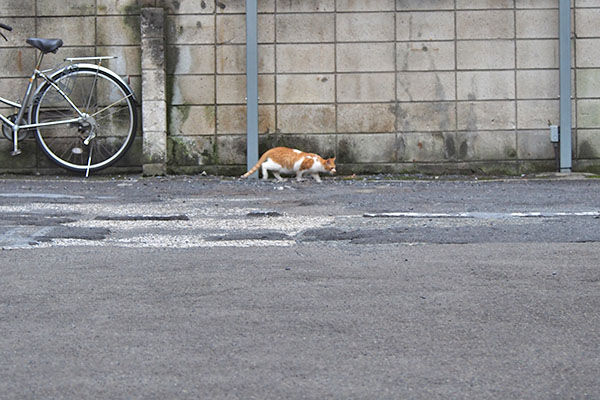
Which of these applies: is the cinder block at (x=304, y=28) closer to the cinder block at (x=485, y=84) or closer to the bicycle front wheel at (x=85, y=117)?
the cinder block at (x=485, y=84)

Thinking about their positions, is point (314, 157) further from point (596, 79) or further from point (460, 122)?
point (596, 79)

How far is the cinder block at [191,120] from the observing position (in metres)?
9.87

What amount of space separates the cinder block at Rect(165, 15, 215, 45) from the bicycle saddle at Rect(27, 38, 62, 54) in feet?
3.84

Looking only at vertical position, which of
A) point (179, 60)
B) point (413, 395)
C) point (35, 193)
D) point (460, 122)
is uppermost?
point (179, 60)

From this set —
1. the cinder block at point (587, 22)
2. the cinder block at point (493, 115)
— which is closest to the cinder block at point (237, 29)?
the cinder block at point (493, 115)

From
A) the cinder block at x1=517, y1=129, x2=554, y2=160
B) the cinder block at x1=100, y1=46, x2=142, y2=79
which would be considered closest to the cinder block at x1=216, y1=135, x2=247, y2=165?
the cinder block at x1=100, y1=46, x2=142, y2=79

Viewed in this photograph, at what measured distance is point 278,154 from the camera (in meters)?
9.37

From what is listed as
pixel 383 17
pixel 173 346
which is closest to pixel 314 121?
pixel 383 17

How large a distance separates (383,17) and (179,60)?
7.39 feet

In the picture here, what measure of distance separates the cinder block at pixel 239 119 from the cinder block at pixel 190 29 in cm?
77

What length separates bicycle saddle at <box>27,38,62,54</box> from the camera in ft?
30.7

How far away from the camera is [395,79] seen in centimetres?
983

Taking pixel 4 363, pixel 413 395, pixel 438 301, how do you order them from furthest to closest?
pixel 438 301
pixel 4 363
pixel 413 395

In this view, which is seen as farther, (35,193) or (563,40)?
(563,40)
